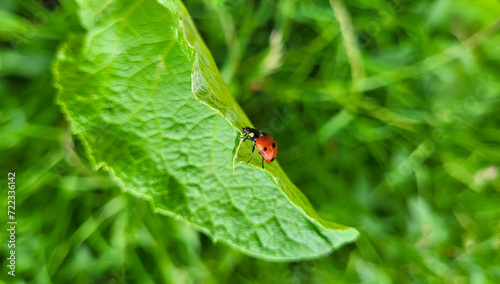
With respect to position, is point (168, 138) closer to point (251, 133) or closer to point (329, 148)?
point (251, 133)

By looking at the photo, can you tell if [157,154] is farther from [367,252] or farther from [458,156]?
[458,156]

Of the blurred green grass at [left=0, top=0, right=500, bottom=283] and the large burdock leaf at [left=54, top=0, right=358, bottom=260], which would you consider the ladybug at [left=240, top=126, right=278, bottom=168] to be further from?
the blurred green grass at [left=0, top=0, right=500, bottom=283]

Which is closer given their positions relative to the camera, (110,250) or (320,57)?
(110,250)

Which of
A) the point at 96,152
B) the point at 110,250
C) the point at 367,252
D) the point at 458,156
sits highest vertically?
the point at 458,156

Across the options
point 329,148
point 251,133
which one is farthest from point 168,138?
point 329,148

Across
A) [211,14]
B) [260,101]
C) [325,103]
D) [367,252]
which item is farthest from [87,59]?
[367,252]

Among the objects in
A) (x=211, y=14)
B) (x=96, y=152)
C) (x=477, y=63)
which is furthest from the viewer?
(x=477, y=63)

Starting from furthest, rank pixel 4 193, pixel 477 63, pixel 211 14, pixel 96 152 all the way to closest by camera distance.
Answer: pixel 477 63
pixel 211 14
pixel 4 193
pixel 96 152

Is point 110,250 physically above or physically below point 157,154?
below
